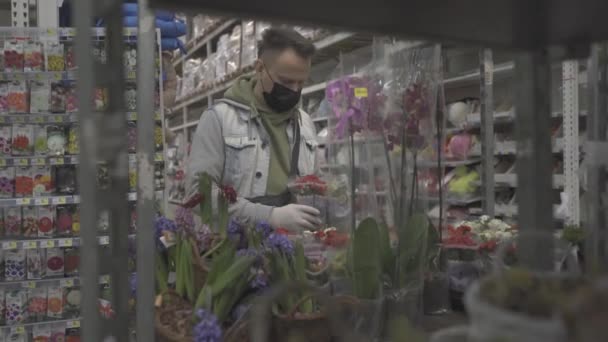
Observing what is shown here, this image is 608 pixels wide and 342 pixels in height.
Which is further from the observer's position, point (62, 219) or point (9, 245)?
point (62, 219)

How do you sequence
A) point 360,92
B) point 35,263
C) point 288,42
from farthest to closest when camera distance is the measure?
point 35,263, point 288,42, point 360,92

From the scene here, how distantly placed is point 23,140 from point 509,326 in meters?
2.60

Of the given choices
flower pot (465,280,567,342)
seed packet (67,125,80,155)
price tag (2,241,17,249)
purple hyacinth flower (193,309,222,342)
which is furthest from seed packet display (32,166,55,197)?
flower pot (465,280,567,342)

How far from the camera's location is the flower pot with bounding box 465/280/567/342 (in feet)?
1.42

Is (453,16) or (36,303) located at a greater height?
(453,16)

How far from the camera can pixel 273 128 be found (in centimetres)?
223

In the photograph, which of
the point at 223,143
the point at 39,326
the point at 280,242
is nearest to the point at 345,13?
the point at 280,242

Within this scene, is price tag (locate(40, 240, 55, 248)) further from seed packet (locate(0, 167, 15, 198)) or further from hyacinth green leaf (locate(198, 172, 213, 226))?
hyacinth green leaf (locate(198, 172, 213, 226))

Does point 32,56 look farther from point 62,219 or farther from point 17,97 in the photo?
point 62,219

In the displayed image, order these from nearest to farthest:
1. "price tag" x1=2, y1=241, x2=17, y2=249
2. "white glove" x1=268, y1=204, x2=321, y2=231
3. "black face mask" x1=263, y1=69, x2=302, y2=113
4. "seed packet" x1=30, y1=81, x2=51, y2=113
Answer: "white glove" x1=268, y1=204, x2=321, y2=231
"black face mask" x1=263, y1=69, x2=302, y2=113
"price tag" x1=2, y1=241, x2=17, y2=249
"seed packet" x1=30, y1=81, x2=51, y2=113

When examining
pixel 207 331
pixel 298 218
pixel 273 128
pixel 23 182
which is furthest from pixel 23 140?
pixel 207 331

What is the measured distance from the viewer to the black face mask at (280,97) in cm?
212

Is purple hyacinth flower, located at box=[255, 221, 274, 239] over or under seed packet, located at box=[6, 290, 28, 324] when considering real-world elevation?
over

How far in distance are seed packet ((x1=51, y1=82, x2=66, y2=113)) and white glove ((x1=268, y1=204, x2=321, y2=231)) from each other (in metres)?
1.34
